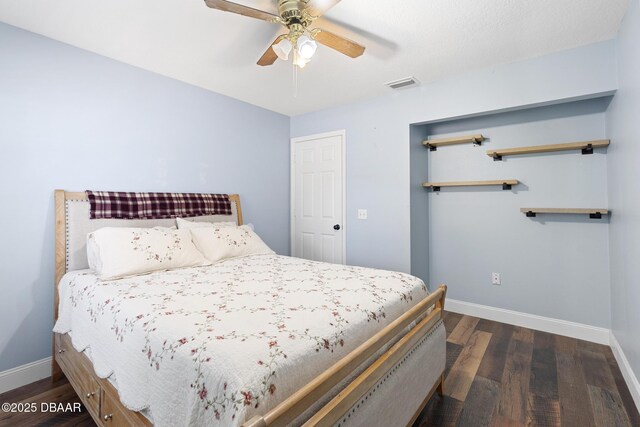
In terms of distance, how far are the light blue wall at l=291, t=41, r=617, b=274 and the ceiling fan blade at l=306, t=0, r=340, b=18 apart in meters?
1.77

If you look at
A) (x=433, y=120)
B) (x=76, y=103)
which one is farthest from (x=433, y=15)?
(x=76, y=103)

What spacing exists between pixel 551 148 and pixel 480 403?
7.37 ft

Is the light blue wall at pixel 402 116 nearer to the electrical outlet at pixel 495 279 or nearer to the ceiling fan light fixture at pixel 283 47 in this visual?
the electrical outlet at pixel 495 279

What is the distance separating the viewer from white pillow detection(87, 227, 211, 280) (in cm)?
201

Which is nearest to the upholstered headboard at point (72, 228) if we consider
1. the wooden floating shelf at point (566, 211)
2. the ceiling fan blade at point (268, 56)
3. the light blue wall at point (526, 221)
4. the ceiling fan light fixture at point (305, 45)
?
the ceiling fan blade at point (268, 56)

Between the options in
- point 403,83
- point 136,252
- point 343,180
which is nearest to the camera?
point 136,252

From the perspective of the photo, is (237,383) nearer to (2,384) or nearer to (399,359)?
(399,359)

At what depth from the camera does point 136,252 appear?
211 cm

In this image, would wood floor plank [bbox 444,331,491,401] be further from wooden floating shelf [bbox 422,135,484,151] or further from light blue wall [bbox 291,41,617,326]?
wooden floating shelf [bbox 422,135,484,151]

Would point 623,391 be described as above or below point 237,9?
below

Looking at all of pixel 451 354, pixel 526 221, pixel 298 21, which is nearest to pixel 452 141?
pixel 526 221

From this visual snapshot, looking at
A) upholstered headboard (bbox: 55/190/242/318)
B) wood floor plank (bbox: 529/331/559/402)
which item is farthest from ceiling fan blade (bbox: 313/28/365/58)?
wood floor plank (bbox: 529/331/559/402)

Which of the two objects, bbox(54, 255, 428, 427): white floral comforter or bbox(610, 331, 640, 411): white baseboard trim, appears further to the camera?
bbox(610, 331, 640, 411): white baseboard trim

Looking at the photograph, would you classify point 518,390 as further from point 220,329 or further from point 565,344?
point 220,329
